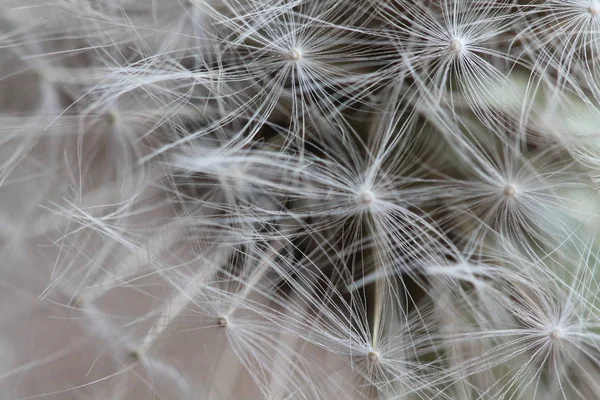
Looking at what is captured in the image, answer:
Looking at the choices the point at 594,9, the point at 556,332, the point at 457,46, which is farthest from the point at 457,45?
the point at 556,332

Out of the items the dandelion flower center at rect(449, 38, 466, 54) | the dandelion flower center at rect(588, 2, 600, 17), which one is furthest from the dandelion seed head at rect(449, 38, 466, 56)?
the dandelion flower center at rect(588, 2, 600, 17)

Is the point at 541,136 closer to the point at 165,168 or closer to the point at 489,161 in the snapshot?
the point at 489,161

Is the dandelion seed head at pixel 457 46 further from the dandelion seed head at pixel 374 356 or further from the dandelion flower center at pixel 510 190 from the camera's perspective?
the dandelion seed head at pixel 374 356

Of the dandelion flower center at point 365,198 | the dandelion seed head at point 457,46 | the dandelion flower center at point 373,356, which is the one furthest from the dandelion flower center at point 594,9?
the dandelion flower center at point 373,356

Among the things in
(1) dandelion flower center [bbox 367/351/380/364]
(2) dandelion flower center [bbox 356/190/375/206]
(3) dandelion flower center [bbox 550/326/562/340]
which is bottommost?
(1) dandelion flower center [bbox 367/351/380/364]

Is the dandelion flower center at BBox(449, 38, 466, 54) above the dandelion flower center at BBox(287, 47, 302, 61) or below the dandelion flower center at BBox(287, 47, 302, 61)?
above

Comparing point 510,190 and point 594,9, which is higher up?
point 594,9

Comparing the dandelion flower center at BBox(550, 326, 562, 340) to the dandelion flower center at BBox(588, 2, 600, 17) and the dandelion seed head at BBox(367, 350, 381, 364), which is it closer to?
the dandelion seed head at BBox(367, 350, 381, 364)

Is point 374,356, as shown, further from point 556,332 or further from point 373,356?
point 556,332
